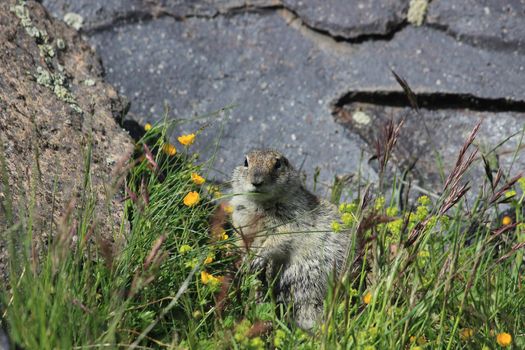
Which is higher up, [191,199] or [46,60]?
[46,60]

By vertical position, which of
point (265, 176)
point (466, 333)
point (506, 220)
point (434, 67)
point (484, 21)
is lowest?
point (466, 333)

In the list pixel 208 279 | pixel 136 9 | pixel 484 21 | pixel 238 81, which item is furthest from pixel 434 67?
pixel 208 279

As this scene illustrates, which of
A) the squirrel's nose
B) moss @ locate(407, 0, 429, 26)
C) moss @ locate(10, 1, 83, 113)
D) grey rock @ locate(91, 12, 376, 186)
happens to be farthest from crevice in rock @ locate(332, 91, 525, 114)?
moss @ locate(10, 1, 83, 113)

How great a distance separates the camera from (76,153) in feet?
16.5

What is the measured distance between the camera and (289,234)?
5062mm

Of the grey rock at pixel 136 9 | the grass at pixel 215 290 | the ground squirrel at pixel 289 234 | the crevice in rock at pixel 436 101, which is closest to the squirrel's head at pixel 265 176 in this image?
the ground squirrel at pixel 289 234

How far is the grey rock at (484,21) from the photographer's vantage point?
6578 mm

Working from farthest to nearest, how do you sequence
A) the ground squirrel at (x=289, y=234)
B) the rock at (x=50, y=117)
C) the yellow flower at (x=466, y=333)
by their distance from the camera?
1. the ground squirrel at (x=289, y=234)
2. the rock at (x=50, y=117)
3. the yellow flower at (x=466, y=333)

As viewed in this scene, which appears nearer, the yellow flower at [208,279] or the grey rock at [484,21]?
the yellow flower at [208,279]

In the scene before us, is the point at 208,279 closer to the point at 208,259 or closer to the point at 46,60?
the point at 208,259

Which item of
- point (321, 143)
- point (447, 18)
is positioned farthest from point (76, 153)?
point (447, 18)

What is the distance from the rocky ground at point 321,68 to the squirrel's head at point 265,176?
894 millimetres

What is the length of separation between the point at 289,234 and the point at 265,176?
0.42 meters

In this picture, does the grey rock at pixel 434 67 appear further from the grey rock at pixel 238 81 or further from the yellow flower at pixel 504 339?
the yellow flower at pixel 504 339
